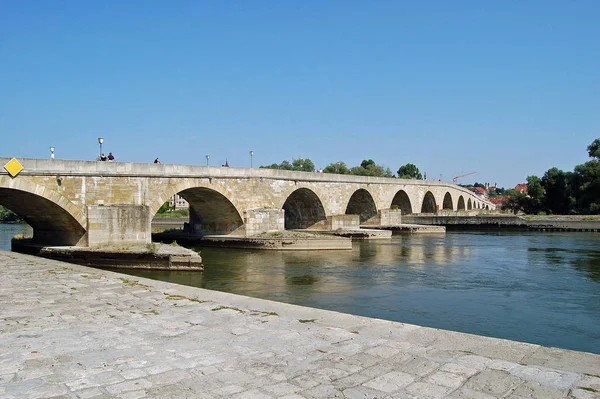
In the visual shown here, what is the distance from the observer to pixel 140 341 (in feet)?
17.4

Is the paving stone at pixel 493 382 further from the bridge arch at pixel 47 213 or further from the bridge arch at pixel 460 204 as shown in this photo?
the bridge arch at pixel 460 204

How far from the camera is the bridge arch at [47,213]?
16.8 metres

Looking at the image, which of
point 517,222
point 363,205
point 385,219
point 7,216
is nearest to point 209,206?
point 363,205

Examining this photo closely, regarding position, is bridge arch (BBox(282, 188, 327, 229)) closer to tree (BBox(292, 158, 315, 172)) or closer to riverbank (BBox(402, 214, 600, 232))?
riverbank (BBox(402, 214, 600, 232))

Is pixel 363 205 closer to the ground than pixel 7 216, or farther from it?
farther from it

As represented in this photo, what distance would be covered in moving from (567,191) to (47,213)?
44.2m

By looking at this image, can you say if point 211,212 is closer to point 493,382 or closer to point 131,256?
point 131,256

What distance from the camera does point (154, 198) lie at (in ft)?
66.4

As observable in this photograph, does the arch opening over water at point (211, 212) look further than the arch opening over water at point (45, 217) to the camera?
Yes

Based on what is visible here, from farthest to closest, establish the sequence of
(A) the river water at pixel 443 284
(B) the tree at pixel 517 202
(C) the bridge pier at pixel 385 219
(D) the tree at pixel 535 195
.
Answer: (B) the tree at pixel 517 202 < (D) the tree at pixel 535 195 < (C) the bridge pier at pixel 385 219 < (A) the river water at pixel 443 284

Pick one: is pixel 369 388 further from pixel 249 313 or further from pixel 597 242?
pixel 597 242

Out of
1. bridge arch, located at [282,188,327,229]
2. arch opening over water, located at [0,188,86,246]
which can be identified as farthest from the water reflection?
bridge arch, located at [282,188,327,229]

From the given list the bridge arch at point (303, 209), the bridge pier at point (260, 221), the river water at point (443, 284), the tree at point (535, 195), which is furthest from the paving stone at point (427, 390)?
the tree at point (535, 195)

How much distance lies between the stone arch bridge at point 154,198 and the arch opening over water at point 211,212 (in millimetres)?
49
